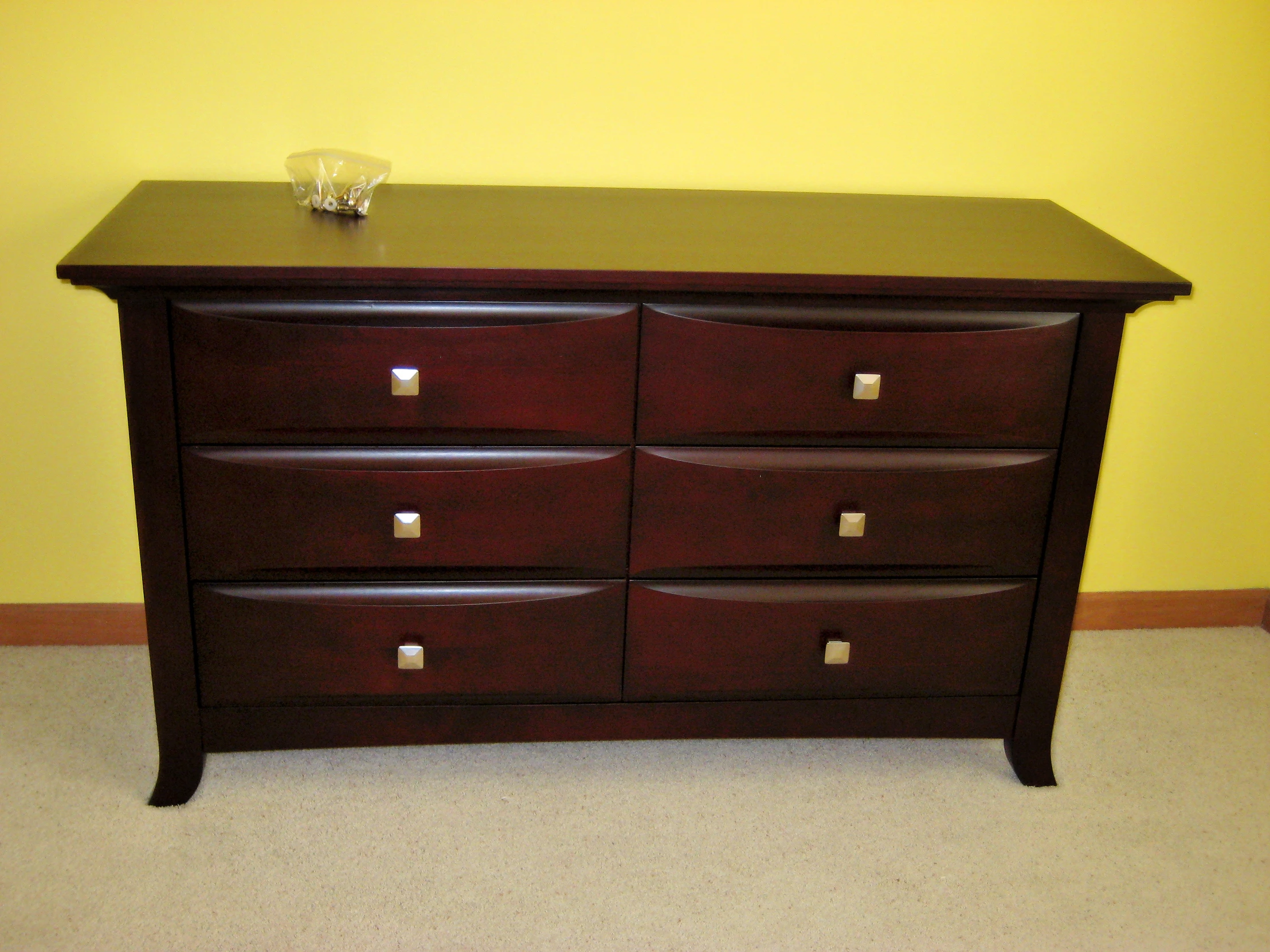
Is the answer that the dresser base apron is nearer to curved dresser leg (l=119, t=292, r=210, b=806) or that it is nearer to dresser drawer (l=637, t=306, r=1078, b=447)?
curved dresser leg (l=119, t=292, r=210, b=806)

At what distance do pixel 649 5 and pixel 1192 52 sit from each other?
886mm

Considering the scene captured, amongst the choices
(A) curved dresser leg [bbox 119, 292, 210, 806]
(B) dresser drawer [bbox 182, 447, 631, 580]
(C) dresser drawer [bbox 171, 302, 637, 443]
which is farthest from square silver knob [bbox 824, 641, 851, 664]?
(A) curved dresser leg [bbox 119, 292, 210, 806]

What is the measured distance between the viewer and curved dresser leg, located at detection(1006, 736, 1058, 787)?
1915 mm

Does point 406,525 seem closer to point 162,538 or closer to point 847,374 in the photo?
point 162,538

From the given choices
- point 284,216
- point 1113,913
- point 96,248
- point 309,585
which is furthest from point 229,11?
point 1113,913

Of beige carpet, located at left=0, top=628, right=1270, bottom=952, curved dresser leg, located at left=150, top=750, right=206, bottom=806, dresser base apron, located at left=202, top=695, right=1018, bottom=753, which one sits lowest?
beige carpet, located at left=0, top=628, right=1270, bottom=952

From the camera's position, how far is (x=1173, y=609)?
2.39 meters

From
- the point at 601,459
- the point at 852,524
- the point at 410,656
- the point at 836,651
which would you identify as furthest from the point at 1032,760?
the point at 410,656

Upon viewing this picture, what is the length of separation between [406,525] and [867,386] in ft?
2.08

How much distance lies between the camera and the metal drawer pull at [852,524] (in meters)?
1.70

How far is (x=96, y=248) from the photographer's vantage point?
1512mm

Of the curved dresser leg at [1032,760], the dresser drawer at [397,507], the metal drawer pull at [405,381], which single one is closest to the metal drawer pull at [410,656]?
the dresser drawer at [397,507]

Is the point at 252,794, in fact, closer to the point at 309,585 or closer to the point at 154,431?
the point at 309,585

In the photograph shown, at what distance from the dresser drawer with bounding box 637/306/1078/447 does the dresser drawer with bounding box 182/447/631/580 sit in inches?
5.2
